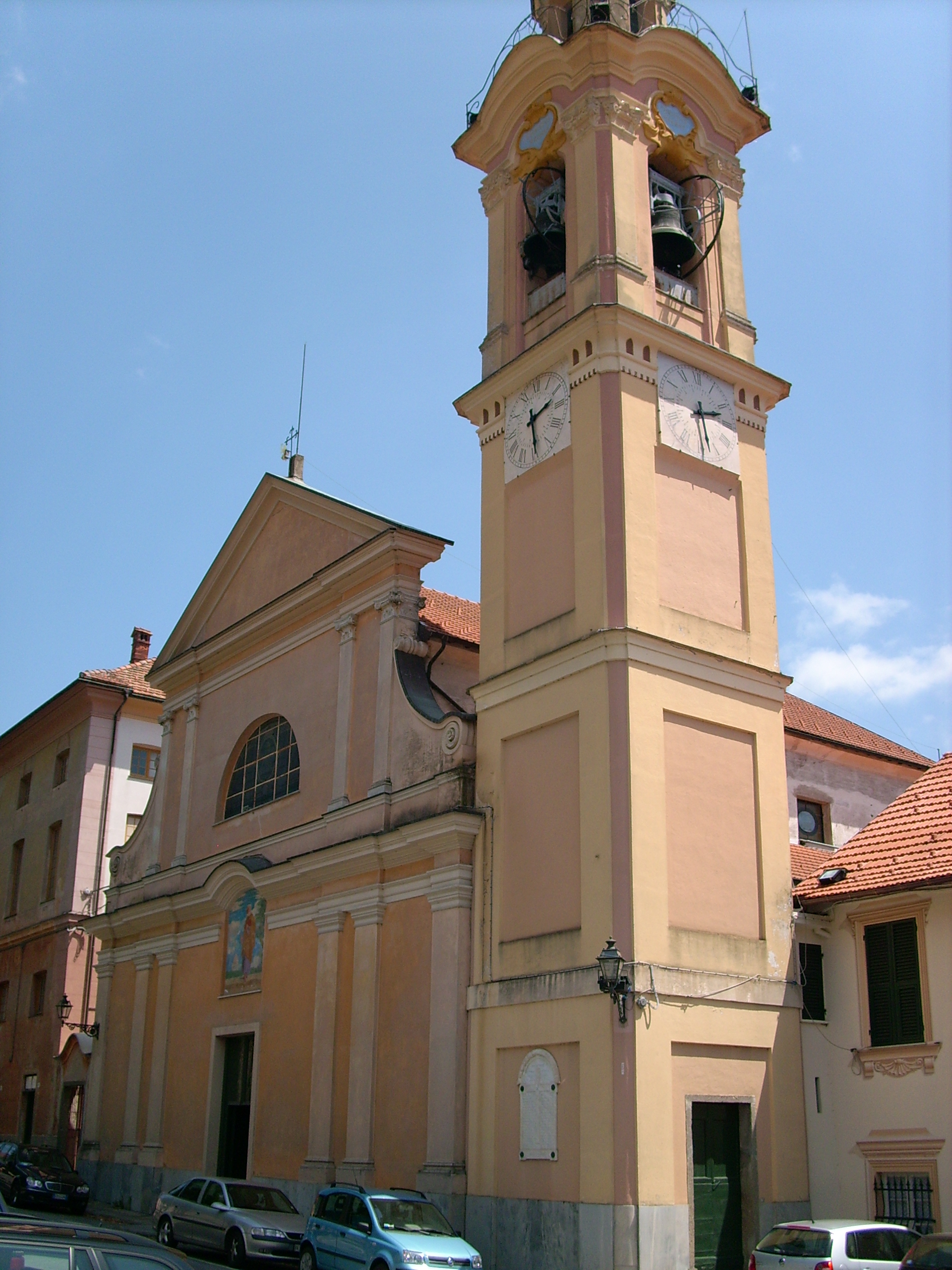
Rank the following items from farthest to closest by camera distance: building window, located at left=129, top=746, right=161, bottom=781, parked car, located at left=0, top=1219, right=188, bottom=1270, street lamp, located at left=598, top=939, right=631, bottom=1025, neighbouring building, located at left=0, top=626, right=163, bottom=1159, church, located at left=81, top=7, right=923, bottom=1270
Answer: building window, located at left=129, top=746, right=161, bottom=781
neighbouring building, located at left=0, top=626, right=163, bottom=1159
church, located at left=81, top=7, right=923, bottom=1270
street lamp, located at left=598, top=939, right=631, bottom=1025
parked car, located at left=0, top=1219, right=188, bottom=1270

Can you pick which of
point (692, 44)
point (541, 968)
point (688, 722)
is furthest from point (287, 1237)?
point (692, 44)

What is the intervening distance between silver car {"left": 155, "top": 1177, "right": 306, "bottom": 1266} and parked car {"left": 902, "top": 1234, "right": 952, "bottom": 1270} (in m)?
8.36

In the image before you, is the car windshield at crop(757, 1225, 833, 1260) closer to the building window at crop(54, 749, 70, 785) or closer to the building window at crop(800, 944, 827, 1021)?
the building window at crop(800, 944, 827, 1021)

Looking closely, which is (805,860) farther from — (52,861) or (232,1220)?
(52,861)

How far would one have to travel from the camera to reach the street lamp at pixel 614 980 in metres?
15.4

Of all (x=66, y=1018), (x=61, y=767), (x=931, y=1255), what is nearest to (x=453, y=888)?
(x=931, y=1255)

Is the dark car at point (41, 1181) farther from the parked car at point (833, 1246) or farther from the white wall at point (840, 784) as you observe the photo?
the white wall at point (840, 784)

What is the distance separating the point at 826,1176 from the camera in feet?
56.8

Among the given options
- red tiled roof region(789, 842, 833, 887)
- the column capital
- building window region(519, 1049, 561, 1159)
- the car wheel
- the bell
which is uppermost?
the bell

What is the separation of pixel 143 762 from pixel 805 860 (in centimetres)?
2027

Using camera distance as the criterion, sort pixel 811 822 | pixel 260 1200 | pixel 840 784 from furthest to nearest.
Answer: pixel 840 784 → pixel 811 822 → pixel 260 1200

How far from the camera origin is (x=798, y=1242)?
44.4 ft

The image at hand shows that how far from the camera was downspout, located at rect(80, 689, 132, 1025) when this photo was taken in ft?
106

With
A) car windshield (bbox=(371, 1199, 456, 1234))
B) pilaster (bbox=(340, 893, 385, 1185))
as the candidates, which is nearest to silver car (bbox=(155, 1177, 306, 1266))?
pilaster (bbox=(340, 893, 385, 1185))
